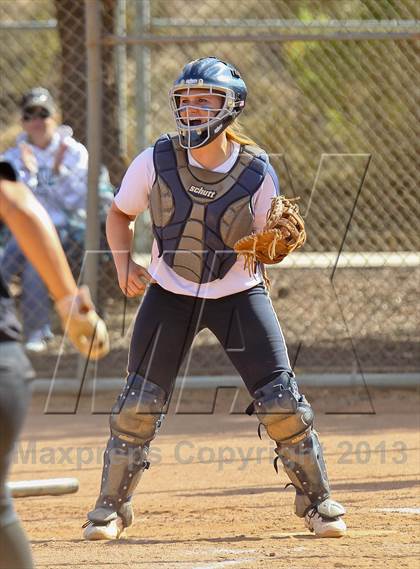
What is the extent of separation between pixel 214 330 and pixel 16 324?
1.94 metres

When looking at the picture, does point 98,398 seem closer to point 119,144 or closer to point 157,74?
point 119,144

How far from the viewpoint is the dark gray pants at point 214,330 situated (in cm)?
479

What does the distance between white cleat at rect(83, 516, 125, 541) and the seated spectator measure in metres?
3.76

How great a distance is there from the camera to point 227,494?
5.90 metres

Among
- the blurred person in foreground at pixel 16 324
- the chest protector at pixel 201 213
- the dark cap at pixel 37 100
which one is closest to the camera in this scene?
the blurred person in foreground at pixel 16 324

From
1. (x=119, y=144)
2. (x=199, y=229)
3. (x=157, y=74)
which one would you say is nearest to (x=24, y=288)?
(x=119, y=144)

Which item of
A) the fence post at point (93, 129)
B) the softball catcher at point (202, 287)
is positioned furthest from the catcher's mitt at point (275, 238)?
the fence post at point (93, 129)

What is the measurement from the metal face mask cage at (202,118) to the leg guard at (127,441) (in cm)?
103

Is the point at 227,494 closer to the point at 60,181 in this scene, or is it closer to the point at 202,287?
the point at 202,287

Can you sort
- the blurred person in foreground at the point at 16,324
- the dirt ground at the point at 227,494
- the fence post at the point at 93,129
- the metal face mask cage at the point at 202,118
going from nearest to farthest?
the blurred person in foreground at the point at 16,324
the dirt ground at the point at 227,494
the metal face mask cage at the point at 202,118
the fence post at the point at 93,129

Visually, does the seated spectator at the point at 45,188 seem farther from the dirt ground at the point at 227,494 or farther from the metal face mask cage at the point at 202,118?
the metal face mask cage at the point at 202,118

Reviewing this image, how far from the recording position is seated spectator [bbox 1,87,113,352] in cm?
860

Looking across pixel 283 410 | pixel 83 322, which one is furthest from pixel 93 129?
pixel 83 322

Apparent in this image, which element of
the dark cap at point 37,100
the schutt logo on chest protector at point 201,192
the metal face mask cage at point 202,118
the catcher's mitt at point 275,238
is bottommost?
the catcher's mitt at point 275,238
